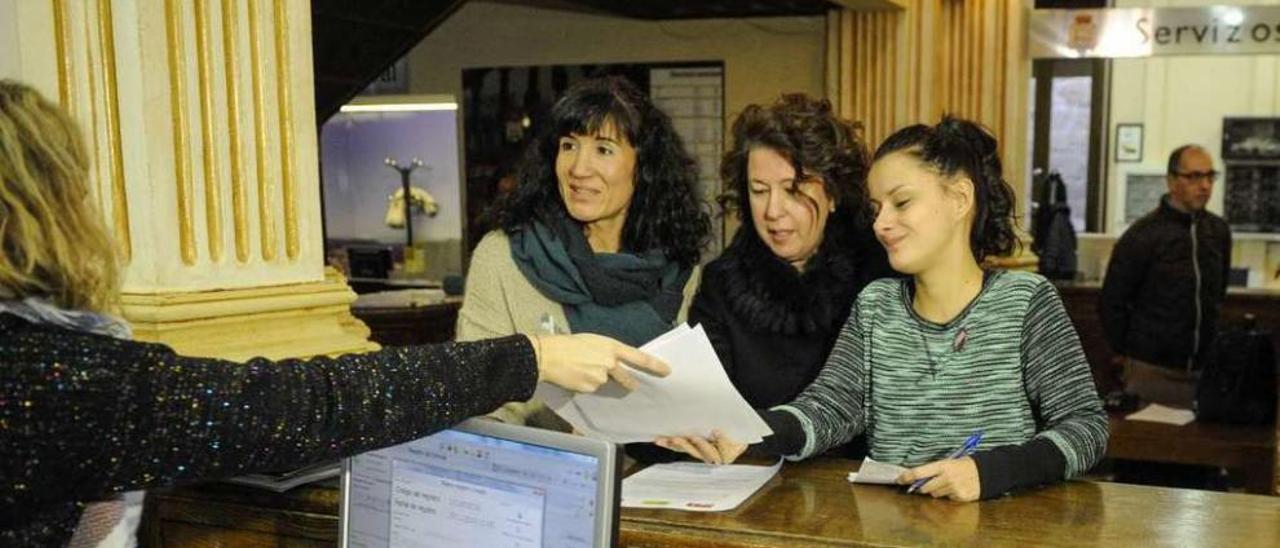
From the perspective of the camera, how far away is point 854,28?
5.85 m

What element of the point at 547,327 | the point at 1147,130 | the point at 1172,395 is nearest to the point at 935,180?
the point at 547,327

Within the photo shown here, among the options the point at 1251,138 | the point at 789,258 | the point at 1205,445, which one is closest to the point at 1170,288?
the point at 1205,445

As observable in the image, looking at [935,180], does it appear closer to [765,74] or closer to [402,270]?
[765,74]

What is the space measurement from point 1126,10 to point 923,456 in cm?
428

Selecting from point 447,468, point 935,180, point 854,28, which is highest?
point 854,28

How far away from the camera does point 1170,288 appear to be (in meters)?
4.59

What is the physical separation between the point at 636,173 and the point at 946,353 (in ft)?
2.63

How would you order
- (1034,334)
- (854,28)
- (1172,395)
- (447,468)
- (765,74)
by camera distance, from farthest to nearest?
1. (765,74)
2. (854,28)
3. (1172,395)
4. (1034,334)
5. (447,468)

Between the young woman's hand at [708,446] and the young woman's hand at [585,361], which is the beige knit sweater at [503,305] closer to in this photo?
the young woman's hand at [708,446]

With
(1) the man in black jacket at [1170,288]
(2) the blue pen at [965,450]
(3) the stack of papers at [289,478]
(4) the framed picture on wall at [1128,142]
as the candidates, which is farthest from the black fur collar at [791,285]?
(4) the framed picture on wall at [1128,142]

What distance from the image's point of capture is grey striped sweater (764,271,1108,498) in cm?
157

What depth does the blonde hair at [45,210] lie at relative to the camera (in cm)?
108


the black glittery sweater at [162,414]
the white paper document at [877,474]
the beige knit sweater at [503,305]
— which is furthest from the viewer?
the beige knit sweater at [503,305]

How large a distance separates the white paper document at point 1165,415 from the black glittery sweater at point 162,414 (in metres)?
3.74
